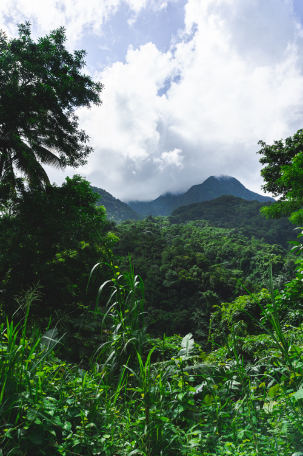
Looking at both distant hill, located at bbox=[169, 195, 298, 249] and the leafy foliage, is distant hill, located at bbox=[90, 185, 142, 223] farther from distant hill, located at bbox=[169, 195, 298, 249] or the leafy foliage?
the leafy foliage

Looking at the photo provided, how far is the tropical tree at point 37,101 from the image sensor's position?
6254 mm

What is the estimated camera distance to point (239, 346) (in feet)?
7.11

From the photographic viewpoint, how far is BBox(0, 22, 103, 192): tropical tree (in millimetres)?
6254

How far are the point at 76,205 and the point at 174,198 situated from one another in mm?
131582

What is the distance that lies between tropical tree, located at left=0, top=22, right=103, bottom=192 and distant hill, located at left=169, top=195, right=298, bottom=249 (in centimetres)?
4832

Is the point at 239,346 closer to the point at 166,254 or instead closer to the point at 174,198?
the point at 166,254

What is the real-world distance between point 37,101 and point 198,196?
122 meters

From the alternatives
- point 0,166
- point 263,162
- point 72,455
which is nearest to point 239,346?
point 72,455

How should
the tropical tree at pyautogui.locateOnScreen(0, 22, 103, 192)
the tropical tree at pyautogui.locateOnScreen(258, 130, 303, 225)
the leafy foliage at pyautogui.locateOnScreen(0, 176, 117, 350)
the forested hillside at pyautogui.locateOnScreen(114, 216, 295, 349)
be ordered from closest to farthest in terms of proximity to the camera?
the leafy foliage at pyautogui.locateOnScreen(0, 176, 117, 350)
the tropical tree at pyautogui.locateOnScreen(0, 22, 103, 192)
the tropical tree at pyautogui.locateOnScreen(258, 130, 303, 225)
the forested hillside at pyautogui.locateOnScreen(114, 216, 295, 349)

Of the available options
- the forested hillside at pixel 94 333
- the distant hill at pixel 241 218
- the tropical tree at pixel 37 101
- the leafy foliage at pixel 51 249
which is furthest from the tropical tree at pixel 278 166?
the distant hill at pixel 241 218

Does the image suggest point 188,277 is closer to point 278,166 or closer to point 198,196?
point 278,166

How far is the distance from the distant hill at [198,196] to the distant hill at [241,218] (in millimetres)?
40344

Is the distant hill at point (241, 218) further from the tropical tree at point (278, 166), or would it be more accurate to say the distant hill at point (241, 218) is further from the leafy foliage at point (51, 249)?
the leafy foliage at point (51, 249)

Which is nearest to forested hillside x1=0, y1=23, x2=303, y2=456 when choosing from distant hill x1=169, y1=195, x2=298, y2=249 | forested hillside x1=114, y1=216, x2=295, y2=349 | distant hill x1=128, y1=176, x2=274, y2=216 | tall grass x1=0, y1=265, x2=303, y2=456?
tall grass x1=0, y1=265, x2=303, y2=456
